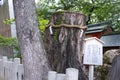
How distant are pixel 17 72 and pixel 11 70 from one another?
32 cm

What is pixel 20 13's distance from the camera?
3025mm

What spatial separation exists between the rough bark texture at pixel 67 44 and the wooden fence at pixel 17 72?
47 centimetres

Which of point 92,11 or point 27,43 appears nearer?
point 27,43

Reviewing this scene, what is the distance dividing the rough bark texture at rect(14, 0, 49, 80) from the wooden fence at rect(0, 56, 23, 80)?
0.54m

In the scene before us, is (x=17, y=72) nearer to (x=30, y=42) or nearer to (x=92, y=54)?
(x=30, y=42)

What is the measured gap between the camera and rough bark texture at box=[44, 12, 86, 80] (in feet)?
10.4

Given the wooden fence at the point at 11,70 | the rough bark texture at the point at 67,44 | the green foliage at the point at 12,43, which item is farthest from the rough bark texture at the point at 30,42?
the green foliage at the point at 12,43

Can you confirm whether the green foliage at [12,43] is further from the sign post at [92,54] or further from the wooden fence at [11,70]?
the sign post at [92,54]

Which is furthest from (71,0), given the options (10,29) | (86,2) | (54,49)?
(54,49)

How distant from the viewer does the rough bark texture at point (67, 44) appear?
3.17 meters

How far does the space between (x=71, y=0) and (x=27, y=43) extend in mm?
7083

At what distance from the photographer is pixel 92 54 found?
3207mm

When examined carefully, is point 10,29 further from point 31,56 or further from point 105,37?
point 31,56

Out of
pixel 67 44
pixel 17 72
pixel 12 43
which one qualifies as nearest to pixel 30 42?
pixel 67 44
